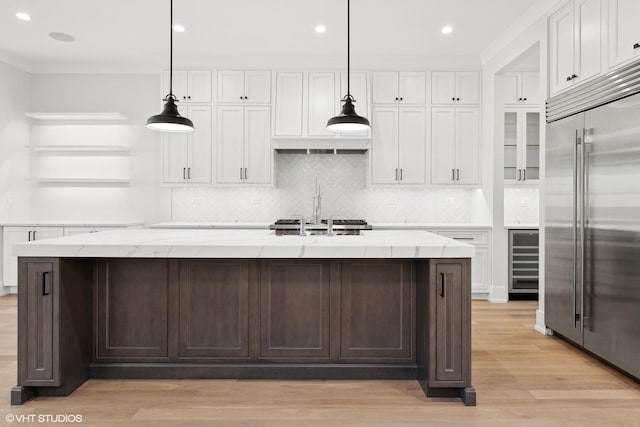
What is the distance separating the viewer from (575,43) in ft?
11.0

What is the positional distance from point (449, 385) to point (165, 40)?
15.0 feet

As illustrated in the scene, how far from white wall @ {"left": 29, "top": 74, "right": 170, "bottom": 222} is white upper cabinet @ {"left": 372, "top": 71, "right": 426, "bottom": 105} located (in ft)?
9.51

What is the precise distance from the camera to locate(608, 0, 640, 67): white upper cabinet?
271cm

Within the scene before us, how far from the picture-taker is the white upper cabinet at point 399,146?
5.32m

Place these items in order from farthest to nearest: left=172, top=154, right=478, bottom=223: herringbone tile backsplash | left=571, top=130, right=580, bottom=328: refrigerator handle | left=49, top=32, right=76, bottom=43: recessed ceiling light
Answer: left=172, top=154, right=478, bottom=223: herringbone tile backsplash
left=49, top=32, right=76, bottom=43: recessed ceiling light
left=571, top=130, right=580, bottom=328: refrigerator handle

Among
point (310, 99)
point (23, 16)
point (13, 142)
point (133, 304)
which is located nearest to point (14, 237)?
point (13, 142)

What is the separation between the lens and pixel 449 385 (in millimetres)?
2441

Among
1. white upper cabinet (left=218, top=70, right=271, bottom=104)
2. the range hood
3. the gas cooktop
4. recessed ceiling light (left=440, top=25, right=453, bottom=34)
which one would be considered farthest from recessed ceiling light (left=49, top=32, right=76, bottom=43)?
recessed ceiling light (left=440, top=25, right=453, bottom=34)

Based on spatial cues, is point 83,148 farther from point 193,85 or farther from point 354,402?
point 354,402

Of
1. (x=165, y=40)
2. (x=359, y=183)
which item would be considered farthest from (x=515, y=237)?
(x=165, y=40)

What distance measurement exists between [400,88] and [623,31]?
2.72m

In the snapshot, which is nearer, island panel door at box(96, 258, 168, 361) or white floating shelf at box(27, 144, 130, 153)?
island panel door at box(96, 258, 168, 361)

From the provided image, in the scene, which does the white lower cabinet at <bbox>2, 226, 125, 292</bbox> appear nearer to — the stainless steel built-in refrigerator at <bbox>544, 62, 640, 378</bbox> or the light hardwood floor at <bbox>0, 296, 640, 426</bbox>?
the light hardwood floor at <bbox>0, 296, 640, 426</bbox>

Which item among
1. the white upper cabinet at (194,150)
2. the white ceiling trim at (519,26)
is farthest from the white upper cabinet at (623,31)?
the white upper cabinet at (194,150)
